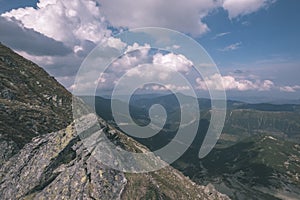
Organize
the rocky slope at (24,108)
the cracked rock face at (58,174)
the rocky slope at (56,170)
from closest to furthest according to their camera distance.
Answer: the cracked rock face at (58,174)
the rocky slope at (56,170)
the rocky slope at (24,108)

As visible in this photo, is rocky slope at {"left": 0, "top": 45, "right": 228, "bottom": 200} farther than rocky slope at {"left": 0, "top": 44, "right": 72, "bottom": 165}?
No

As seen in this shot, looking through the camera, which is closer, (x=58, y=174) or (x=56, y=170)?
(x=58, y=174)

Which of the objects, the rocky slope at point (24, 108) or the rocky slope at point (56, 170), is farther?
the rocky slope at point (24, 108)

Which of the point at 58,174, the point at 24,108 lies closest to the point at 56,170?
the point at 58,174

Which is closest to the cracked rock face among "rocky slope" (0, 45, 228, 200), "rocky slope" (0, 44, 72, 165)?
"rocky slope" (0, 45, 228, 200)

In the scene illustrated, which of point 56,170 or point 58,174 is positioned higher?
point 56,170

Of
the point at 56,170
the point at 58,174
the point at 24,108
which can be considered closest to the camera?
the point at 58,174

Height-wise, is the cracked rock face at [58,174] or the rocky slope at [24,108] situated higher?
the rocky slope at [24,108]

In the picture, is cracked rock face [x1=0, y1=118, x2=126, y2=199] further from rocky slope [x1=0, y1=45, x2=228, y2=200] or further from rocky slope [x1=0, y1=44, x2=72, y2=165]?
rocky slope [x1=0, y1=44, x2=72, y2=165]

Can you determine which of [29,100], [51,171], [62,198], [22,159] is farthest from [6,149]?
[29,100]

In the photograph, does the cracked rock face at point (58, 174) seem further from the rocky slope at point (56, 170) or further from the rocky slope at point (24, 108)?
the rocky slope at point (24, 108)

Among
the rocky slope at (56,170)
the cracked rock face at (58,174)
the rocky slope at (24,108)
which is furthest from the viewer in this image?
the rocky slope at (24,108)

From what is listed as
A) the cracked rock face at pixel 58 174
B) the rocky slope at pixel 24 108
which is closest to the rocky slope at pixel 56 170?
the cracked rock face at pixel 58 174

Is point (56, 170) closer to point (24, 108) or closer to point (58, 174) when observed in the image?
point (58, 174)
